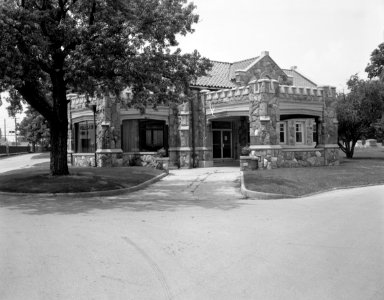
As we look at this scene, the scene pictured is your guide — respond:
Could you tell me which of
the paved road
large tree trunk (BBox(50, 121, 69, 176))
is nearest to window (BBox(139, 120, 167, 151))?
large tree trunk (BBox(50, 121, 69, 176))

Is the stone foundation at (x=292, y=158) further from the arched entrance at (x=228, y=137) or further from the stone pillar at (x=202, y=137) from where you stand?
the arched entrance at (x=228, y=137)

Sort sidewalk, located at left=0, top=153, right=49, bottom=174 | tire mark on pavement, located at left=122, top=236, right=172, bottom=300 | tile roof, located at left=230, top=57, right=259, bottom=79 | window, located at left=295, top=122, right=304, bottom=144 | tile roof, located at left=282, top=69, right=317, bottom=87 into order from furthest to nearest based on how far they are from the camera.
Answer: tile roof, located at left=282, top=69, right=317, bottom=87
window, located at left=295, top=122, right=304, bottom=144
tile roof, located at left=230, top=57, right=259, bottom=79
sidewalk, located at left=0, top=153, right=49, bottom=174
tire mark on pavement, located at left=122, top=236, right=172, bottom=300

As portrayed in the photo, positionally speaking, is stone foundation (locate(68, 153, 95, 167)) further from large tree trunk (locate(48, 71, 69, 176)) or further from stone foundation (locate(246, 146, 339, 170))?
stone foundation (locate(246, 146, 339, 170))

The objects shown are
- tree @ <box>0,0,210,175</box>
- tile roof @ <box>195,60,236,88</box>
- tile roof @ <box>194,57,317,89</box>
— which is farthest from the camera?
tile roof @ <box>194,57,317,89</box>

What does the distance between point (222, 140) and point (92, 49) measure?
15.2 metres

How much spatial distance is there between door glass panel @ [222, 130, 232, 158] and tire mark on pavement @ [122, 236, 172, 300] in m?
21.4

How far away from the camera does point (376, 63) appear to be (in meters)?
51.1

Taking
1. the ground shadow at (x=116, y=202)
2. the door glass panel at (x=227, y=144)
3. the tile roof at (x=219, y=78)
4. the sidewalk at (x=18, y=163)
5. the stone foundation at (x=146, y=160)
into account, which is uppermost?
the tile roof at (x=219, y=78)

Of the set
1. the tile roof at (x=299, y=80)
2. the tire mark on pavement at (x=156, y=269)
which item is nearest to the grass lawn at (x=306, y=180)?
the tire mark on pavement at (x=156, y=269)

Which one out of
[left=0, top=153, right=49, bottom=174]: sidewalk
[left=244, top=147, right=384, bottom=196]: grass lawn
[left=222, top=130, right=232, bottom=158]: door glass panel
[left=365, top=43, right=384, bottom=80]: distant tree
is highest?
[left=365, top=43, right=384, bottom=80]: distant tree

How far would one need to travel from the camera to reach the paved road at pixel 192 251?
194 inches

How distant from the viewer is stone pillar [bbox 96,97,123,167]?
2388 centimetres

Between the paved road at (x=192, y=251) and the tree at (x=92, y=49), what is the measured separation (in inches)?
204

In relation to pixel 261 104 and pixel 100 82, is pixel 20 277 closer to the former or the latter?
pixel 100 82
